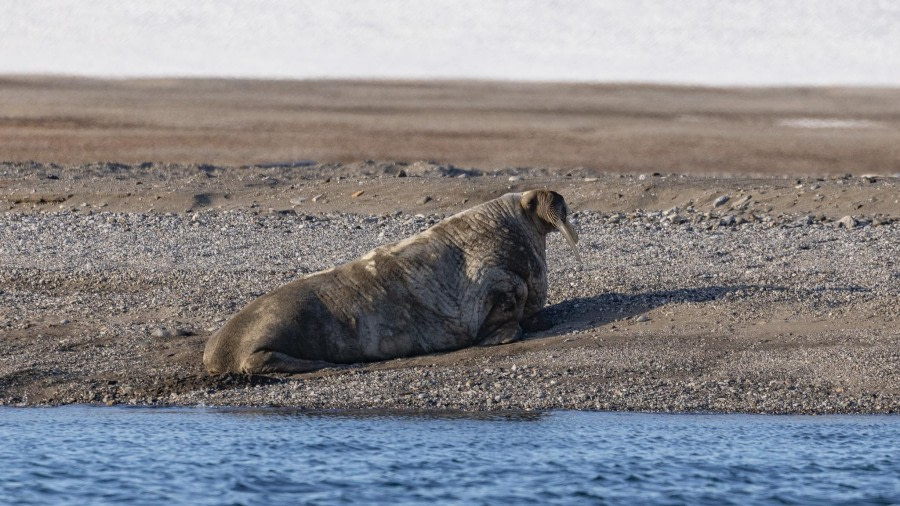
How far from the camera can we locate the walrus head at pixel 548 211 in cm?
1121

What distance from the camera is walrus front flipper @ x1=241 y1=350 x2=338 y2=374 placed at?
1018 centimetres

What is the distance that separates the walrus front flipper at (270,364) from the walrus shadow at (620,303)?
5.77 feet

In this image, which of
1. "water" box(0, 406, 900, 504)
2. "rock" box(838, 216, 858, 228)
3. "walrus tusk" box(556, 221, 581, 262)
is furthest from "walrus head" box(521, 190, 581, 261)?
"rock" box(838, 216, 858, 228)

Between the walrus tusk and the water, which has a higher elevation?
the walrus tusk

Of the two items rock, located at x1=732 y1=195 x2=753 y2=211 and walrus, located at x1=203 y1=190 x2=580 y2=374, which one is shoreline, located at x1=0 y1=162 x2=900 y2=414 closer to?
rock, located at x1=732 y1=195 x2=753 y2=211

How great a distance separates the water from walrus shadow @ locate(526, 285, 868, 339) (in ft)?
6.83

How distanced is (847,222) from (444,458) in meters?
8.28

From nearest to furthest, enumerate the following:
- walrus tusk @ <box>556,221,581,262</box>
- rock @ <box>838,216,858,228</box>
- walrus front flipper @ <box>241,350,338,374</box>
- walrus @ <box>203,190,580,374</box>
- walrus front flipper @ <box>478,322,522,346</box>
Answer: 1. walrus front flipper @ <box>241,350,338,374</box>
2. walrus @ <box>203,190,580,374</box>
3. walrus front flipper @ <box>478,322,522,346</box>
4. walrus tusk @ <box>556,221,581,262</box>
5. rock @ <box>838,216,858,228</box>

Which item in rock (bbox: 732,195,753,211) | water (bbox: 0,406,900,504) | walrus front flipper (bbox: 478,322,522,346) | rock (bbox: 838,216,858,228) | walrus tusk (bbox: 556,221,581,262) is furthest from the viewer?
rock (bbox: 732,195,753,211)

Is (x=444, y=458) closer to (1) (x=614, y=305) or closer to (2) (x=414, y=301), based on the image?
(2) (x=414, y=301)

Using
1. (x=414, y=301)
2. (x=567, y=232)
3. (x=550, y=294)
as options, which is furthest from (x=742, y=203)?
(x=414, y=301)

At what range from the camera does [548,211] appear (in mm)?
11203

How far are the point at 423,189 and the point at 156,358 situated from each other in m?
8.26

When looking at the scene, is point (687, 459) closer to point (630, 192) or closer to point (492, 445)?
point (492, 445)
